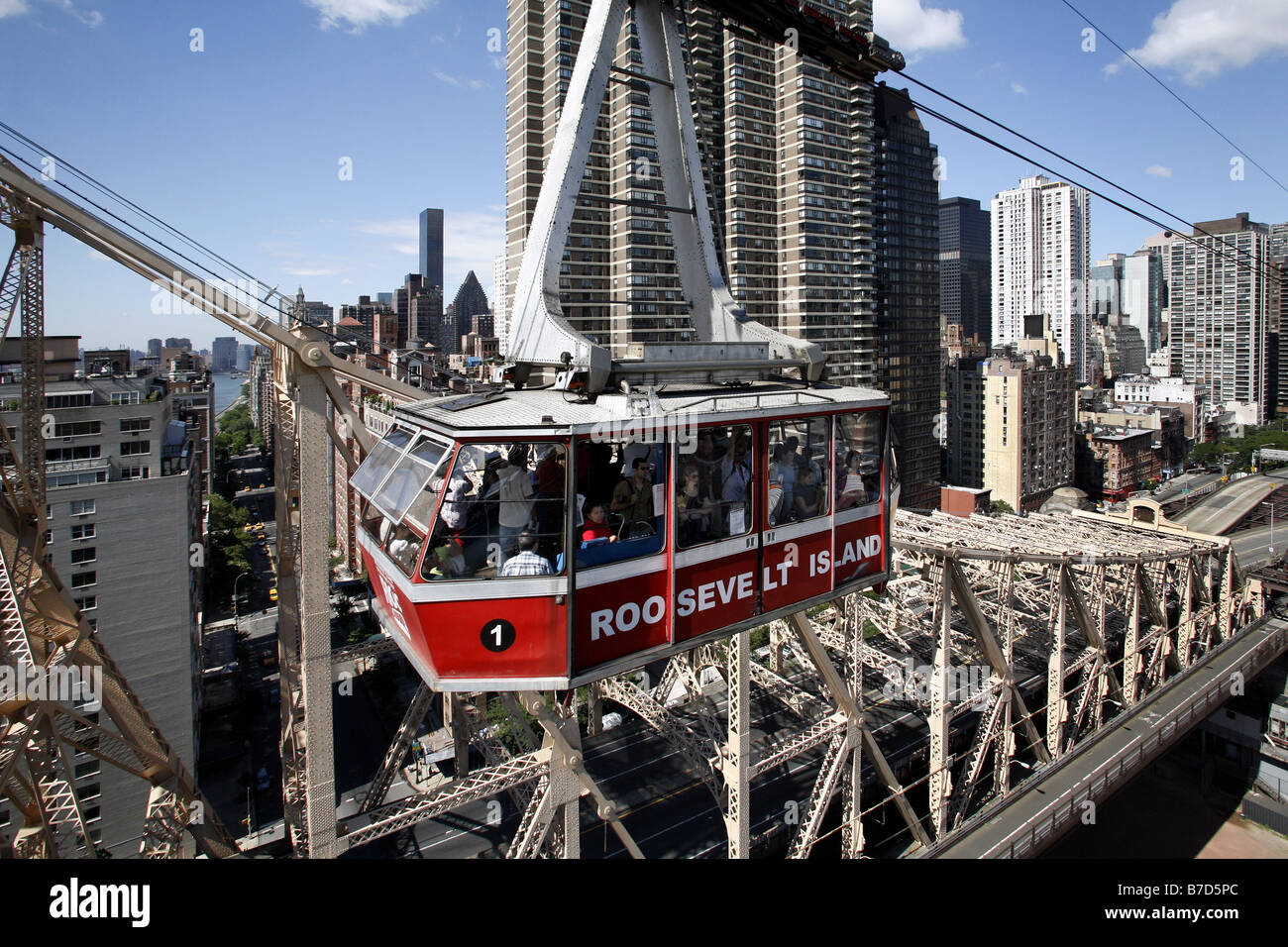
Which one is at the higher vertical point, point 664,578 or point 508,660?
point 664,578

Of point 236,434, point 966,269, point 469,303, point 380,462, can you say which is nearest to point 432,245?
point 469,303

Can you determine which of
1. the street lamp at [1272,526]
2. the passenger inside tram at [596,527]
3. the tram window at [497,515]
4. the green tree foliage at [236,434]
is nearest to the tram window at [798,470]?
the passenger inside tram at [596,527]

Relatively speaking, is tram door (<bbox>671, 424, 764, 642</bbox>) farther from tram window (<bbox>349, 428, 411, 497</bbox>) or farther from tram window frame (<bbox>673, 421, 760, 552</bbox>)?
tram window (<bbox>349, 428, 411, 497</bbox>)

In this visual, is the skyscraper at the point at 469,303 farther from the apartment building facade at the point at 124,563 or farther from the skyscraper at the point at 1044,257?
the apartment building facade at the point at 124,563

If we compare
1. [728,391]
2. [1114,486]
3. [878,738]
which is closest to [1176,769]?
[878,738]

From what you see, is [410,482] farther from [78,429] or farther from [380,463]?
[78,429]

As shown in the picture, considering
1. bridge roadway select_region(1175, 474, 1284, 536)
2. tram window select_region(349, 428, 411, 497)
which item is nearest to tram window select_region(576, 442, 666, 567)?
tram window select_region(349, 428, 411, 497)
